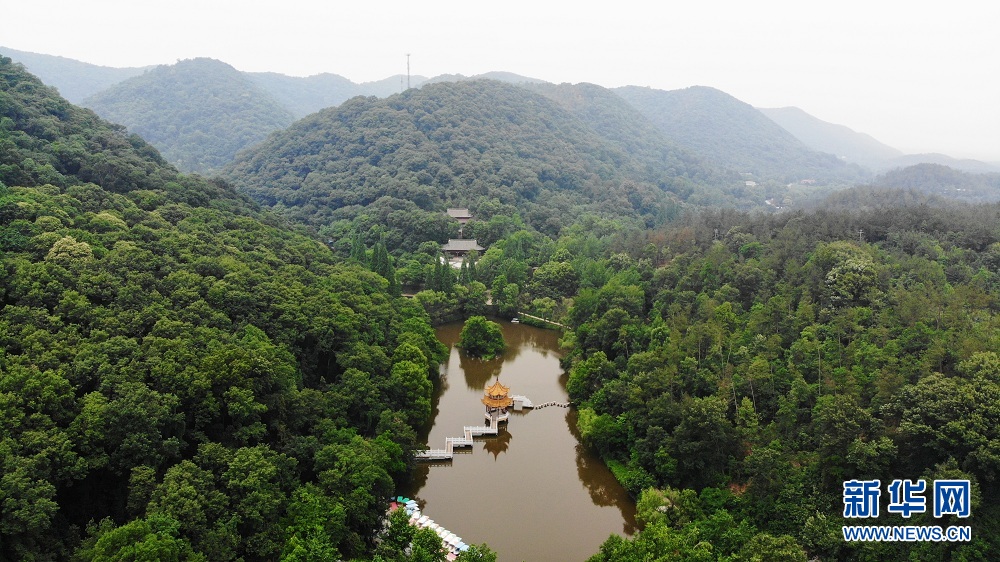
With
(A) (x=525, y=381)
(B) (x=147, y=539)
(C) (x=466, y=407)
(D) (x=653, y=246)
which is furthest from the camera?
(D) (x=653, y=246)

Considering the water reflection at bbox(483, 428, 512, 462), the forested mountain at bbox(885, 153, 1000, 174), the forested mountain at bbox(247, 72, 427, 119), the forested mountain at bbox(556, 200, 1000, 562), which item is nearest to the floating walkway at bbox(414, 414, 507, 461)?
the water reflection at bbox(483, 428, 512, 462)

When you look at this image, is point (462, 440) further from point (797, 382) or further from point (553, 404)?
point (797, 382)

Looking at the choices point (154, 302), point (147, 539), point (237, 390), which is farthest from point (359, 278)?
point (147, 539)

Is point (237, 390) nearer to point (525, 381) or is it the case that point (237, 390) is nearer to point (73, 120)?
point (525, 381)

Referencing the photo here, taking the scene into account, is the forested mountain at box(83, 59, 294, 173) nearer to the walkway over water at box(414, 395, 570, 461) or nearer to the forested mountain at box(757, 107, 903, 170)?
the walkway over water at box(414, 395, 570, 461)

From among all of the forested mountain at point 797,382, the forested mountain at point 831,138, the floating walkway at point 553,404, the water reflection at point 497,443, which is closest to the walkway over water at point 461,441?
the water reflection at point 497,443

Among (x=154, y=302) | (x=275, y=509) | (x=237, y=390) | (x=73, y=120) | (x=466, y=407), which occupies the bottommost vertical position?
(x=466, y=407)

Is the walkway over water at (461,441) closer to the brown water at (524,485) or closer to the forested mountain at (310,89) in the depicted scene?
the brown water at (524,485)
